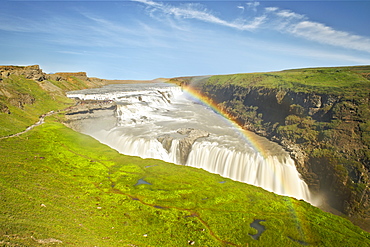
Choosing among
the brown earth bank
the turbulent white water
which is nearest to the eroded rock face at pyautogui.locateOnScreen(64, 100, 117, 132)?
the turbulent white water

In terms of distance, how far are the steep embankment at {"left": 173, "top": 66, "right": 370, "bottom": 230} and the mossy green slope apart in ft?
30.4

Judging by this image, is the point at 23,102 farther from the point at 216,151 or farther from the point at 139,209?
the point at 139,209

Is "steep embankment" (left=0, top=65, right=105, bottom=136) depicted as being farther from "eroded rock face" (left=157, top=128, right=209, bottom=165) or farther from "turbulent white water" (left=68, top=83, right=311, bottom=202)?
"eroded rock face" (left=157, top=128, right=209, bottom=165)

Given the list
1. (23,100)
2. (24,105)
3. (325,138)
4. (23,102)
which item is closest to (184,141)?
(325,138)

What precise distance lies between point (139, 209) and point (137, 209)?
17 cm

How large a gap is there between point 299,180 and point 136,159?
2289 cm

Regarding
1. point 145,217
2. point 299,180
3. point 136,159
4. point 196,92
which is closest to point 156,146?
point 136,159

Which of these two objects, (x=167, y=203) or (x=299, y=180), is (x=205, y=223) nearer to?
(x=167, y=203)

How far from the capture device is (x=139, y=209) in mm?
19109

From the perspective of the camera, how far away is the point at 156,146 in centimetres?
3672

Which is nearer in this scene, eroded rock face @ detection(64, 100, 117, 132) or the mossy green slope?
the mossy green slope

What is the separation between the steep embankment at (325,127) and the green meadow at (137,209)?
898 cm

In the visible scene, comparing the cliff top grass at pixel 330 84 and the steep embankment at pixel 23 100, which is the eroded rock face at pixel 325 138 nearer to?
the cliff top grass at pixel 330 84

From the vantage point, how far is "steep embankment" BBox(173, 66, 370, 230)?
26.1 metres
